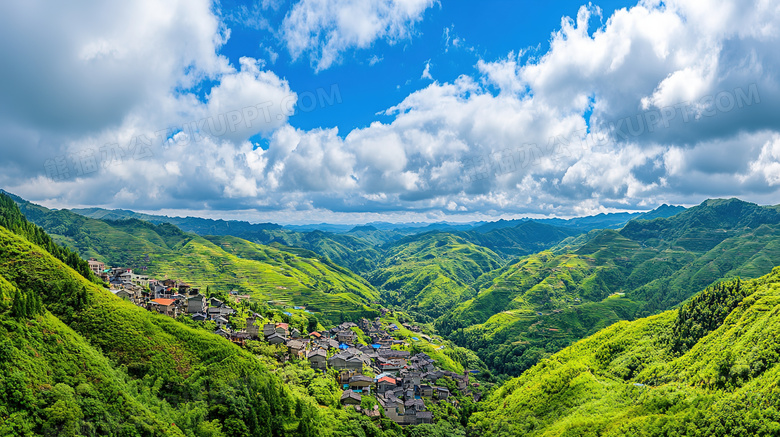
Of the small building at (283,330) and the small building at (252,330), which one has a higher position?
the small building at (252,330)

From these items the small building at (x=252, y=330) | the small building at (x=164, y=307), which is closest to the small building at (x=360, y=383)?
the small building at (x=252, y=330)

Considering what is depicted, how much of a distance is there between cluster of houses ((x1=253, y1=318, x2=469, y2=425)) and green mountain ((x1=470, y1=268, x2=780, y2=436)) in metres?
12.2

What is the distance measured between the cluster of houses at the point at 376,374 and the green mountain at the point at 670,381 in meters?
12.2

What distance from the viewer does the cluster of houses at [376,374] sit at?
208ft

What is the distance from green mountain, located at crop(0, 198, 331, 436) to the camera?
108ft

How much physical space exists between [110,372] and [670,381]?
7979 cm

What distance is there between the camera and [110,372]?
131 feet

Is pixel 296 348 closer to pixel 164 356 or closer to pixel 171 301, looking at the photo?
pixel 164 356

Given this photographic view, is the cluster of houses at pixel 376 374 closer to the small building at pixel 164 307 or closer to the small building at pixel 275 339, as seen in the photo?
the small building at pixel 275 339

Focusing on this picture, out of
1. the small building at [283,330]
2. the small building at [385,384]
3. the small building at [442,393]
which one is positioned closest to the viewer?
the small building at [385,384]

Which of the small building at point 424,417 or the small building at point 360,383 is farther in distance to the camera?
the small building at point 360,383

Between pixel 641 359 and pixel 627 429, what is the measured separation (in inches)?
1394

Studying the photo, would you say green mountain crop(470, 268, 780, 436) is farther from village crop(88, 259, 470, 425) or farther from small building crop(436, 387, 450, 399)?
village crop(88, 259, 470, 425)

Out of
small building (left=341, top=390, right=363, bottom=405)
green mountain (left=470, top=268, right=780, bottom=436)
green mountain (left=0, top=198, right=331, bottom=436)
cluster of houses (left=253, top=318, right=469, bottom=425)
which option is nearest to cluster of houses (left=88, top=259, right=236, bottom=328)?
cluster of houses (left=253, top=318, right=469, bottom=425)
